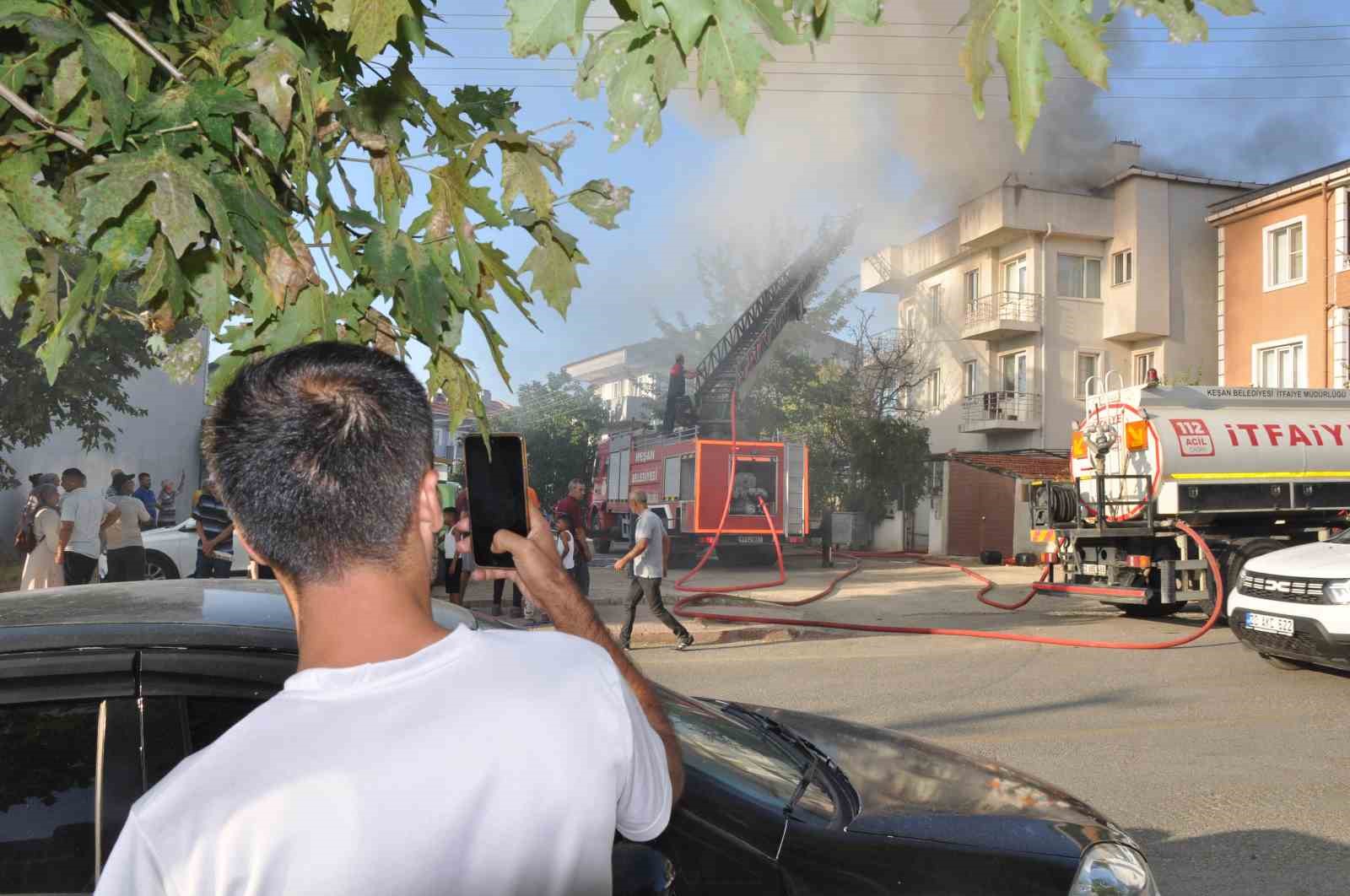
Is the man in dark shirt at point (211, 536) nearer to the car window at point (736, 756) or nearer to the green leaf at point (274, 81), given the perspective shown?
the car window at point (736, 756)

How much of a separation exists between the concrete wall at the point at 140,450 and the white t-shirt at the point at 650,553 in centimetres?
1337

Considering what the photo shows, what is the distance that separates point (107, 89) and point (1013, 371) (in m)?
31.2

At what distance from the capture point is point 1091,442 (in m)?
14.0

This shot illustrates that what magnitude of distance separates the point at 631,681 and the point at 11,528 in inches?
927

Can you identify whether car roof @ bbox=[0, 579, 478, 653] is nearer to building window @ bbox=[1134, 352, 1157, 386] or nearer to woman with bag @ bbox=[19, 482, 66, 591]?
woman with bag @ bbox=[19, 482, 66, 591]

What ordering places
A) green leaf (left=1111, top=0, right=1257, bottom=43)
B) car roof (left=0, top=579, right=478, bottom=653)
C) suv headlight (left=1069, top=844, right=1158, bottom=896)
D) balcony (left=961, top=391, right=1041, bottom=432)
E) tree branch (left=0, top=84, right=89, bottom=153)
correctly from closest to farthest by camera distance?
green leaf (left=1111, top=0, right=1257, bottom=43), tree branch (left=0, top=84, right=89, bottom=153), car roof (left=0, top=579, right=478, bottom=653), suv headlight (left=1069, top=844, right=1158, bottom=896), balcony (left=961, top=391, right=1041, bottom=432)

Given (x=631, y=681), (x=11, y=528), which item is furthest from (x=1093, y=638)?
(x=11, y=528)

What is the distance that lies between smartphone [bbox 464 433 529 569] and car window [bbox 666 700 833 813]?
2.94 feet

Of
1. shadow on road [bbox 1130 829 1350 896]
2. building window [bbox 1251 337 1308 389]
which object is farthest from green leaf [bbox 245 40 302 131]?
building window [bbox 1251 337 1308 389]

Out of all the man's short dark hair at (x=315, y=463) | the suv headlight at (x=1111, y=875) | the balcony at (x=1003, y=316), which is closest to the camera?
the man's short dark hair at (x=315, y=463)

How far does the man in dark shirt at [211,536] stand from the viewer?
11.3 metres

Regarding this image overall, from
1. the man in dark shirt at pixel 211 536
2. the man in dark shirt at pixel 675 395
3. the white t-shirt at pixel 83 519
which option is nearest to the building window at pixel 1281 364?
the man in dark shirt at pixel 675 395

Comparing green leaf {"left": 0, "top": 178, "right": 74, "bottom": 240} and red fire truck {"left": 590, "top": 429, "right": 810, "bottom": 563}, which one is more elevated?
green leaf {"left": 0, "top": 178, "right": 74, "bottom": 240}

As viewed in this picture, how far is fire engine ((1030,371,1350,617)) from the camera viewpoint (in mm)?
12914
